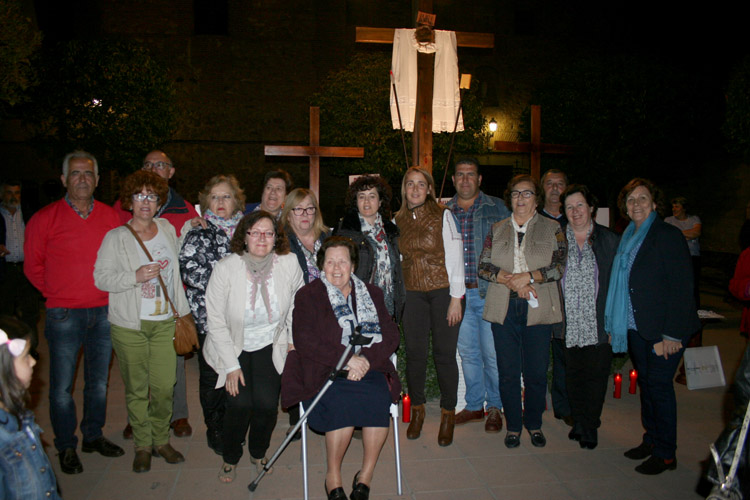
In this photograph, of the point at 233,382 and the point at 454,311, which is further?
the point at 454,311

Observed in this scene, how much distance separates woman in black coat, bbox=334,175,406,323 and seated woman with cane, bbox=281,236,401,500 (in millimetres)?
373

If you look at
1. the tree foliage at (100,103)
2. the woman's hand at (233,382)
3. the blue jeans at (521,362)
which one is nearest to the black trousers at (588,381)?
the blue jeans at (521,362)

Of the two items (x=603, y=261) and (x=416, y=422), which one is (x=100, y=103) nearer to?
(x=416, y=422)

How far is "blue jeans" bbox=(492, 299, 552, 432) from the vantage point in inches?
150

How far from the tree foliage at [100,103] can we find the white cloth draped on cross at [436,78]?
9.06 metres

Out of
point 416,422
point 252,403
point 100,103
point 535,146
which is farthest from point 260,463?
point 100,103

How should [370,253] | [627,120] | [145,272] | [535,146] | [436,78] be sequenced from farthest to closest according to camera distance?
[627,120]
[535,146]
[436,78]
[370,253]
[145,272]

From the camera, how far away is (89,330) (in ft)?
11.8

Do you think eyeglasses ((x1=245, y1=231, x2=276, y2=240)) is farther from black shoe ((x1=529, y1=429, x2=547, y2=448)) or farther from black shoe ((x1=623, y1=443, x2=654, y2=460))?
black shoe ((x1=623, y1=443, x2=654, y2=460))

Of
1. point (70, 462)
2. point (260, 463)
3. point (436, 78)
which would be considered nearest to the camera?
point (70, 462)

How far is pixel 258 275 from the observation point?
3.40 m

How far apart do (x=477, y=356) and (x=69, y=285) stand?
3097 mm

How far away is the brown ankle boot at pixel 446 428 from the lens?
13.0 ft

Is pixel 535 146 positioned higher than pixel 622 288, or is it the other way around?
pixel 535 146
